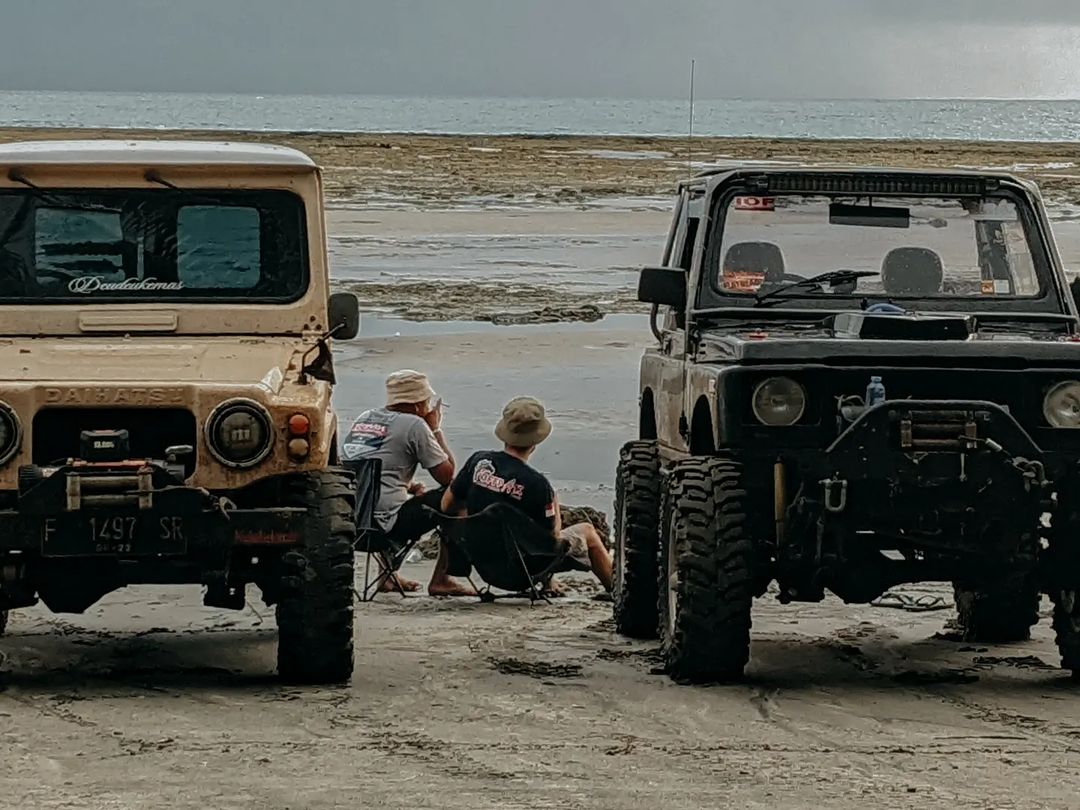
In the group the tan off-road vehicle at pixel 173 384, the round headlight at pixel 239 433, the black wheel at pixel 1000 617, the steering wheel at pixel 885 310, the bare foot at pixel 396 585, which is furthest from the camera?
the bare foot at pixel 396 585

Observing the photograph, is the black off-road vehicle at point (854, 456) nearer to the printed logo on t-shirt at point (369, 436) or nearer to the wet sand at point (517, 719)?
the wet sand at point (517, 719)

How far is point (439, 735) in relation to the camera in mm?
6883

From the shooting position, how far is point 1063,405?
301 inches

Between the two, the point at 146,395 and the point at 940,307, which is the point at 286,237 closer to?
the point at 146,395

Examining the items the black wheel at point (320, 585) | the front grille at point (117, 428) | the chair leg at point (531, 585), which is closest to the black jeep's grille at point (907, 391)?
the black wheel at point (320, 585)

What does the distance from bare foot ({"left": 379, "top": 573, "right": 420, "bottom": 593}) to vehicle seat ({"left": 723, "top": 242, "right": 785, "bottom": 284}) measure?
2.34 meters

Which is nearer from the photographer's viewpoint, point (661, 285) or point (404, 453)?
point (661, 285)

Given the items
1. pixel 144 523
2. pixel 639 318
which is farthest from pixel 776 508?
pixel 639 318

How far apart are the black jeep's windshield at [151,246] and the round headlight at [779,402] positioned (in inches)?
78.5

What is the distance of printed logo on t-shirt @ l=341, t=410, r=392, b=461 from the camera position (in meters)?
10.5

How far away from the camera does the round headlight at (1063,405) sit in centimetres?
763

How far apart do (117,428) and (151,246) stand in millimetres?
1247

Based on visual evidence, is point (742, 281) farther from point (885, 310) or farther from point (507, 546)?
point (507, 546)

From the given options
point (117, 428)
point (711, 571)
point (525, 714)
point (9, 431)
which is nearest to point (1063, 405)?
point (711, 571)
